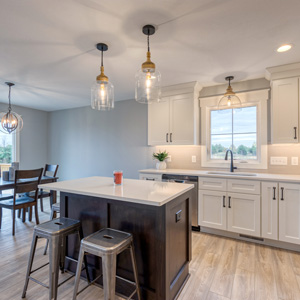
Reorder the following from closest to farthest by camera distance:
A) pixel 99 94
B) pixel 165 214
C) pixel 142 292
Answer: pixel 165 214
pixel 142 292
pixel 99 94

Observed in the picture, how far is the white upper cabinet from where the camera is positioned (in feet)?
11.4

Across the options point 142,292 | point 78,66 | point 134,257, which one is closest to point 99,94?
point 78,66

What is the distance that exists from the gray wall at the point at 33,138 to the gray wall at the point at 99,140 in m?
0.17

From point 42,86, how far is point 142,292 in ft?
12.0

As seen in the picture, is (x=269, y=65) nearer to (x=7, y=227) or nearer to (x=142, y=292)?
(x=142, y=292)

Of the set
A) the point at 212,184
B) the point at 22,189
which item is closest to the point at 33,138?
the point at 22,189

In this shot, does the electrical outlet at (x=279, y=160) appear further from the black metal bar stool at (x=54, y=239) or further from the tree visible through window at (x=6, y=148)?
the tree visible through window at (x=6, y=148)

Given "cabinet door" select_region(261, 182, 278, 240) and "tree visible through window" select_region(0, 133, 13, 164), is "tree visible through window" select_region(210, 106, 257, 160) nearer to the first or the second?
"cabinet door" select_region(261, 182, 278, 240)

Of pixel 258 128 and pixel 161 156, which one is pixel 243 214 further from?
pixel 161 156

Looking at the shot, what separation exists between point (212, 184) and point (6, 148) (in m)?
4.91

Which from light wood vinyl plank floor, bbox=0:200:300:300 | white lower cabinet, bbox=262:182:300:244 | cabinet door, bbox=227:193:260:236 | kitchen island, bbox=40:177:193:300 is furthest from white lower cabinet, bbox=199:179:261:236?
kitchen island, bbox=40:177:193:300

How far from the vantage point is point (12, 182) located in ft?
10.5

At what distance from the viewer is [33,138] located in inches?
212

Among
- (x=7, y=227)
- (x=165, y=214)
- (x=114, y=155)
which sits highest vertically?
(x=114, y=155)
